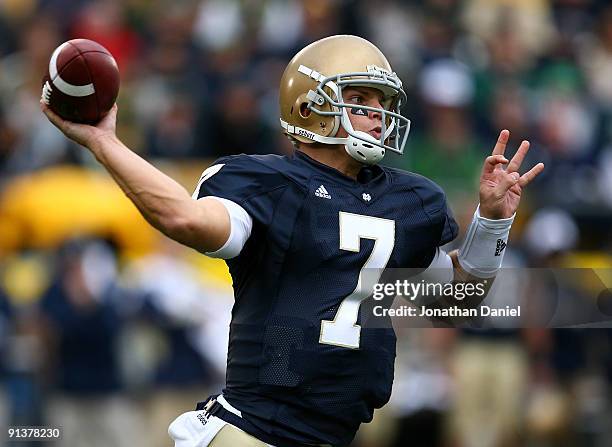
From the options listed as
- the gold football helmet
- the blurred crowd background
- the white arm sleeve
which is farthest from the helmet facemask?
the blurred crowd background

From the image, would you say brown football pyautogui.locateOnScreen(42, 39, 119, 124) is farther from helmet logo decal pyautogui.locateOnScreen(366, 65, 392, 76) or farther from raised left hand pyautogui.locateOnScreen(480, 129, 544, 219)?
raised left hand pyautogui.locateOnScreen(480, 129, 544, 219)

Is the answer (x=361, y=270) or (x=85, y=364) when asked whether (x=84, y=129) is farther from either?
(x=85, y=364)

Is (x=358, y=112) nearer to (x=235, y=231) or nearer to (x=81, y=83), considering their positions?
(x=235, y=231)

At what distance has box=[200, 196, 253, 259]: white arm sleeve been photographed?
349 centimetres

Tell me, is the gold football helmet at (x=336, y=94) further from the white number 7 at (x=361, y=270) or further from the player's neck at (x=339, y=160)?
the white number 7 at (x=361, y=270)

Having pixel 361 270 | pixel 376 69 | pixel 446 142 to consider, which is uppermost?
pixel 446 142

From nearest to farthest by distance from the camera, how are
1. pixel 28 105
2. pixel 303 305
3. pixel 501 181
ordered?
pixel 303 305, pixel 501 181, pixel 28 105

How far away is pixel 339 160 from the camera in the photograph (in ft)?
12.8

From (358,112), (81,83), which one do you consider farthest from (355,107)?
(81,83)

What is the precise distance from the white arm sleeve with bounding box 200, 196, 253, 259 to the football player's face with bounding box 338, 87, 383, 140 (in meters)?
0.50

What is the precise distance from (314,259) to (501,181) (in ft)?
2.31

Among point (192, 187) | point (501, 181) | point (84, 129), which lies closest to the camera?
point (84, 129)

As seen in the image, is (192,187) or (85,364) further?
(192,187)

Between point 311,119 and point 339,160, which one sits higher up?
point 311,119
